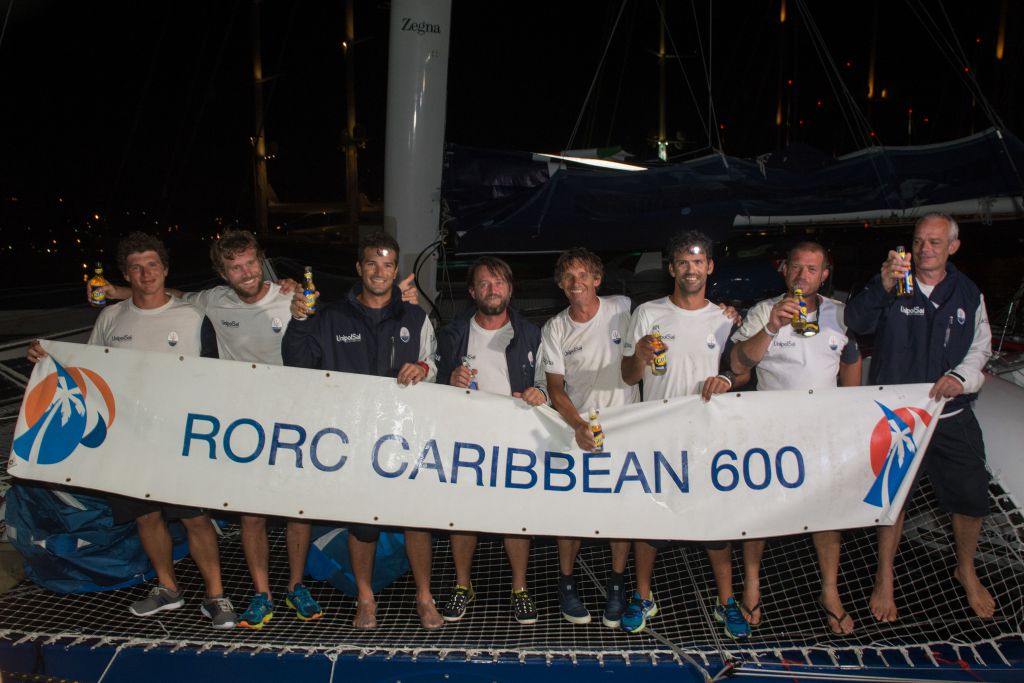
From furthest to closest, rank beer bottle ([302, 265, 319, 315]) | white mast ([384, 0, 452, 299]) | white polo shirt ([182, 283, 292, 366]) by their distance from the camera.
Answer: white mast ([384, 0, 452, 299])
white polo shirt ([182, 283, 292, 366])
beer bottle ([302, 265, 319, 315])

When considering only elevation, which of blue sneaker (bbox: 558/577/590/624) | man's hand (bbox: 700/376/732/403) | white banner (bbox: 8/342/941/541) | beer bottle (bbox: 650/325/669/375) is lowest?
blue sneaker (bbox: 558/577/590/624)

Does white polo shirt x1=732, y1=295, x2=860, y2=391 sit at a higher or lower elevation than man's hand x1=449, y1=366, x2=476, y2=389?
higher

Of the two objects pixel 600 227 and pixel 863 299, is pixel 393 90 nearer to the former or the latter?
pixel 600 227

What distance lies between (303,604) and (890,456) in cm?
323

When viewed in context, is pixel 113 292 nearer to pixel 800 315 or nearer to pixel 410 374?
pixel 410 374

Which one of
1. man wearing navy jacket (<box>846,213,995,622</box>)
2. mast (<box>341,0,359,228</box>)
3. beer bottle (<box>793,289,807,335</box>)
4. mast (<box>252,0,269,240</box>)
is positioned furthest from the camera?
mast (<box>341,0,359,228</box>)

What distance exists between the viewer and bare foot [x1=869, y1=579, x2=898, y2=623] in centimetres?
383

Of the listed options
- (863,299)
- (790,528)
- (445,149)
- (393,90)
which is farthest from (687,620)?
(393,90)

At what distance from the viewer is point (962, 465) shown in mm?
3744

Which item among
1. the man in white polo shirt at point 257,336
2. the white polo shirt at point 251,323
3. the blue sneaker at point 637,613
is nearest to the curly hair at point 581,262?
the man in white polo shirt at point 257,336

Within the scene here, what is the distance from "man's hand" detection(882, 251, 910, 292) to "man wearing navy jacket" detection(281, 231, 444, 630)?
2318 mm

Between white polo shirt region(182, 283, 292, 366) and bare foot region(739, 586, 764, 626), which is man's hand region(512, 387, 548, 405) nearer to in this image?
white polo shirt region(182, 283, 292, 366)

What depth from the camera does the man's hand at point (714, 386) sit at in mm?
3628

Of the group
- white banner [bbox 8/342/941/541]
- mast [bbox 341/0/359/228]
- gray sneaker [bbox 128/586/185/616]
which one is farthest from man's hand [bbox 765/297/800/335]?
mast [bbox 341/0/359/228]
